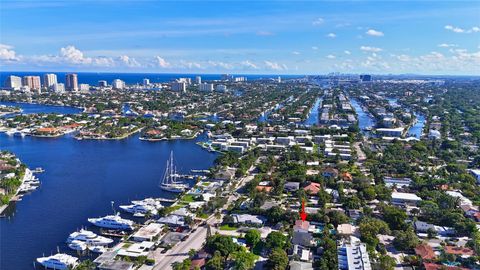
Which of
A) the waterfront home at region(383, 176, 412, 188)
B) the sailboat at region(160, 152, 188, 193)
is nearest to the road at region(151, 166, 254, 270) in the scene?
the sailboat at region(160, 152, 188, 193)

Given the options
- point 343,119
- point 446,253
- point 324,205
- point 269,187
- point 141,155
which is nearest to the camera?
point 446,253

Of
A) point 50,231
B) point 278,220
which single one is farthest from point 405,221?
point 50,231

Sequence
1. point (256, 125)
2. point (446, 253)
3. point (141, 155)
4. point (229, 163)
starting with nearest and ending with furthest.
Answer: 1. point (446, 253)
2. point (229, 163)
3. point (141, 155)
4. point (256, 125)

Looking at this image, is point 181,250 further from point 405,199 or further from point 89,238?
point 405,199

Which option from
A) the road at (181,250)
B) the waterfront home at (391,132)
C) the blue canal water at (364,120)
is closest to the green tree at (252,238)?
the road at (181,250)

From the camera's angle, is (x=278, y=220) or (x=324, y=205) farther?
(x=324, y=205)

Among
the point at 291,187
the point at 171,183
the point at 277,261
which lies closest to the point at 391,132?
the point at 291,187

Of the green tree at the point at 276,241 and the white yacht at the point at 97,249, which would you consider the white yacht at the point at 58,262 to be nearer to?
the white yacht at the point at 97,249

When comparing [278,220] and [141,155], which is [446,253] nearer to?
[278,220]
